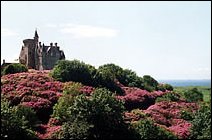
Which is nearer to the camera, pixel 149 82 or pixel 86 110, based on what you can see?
pixel 86 110

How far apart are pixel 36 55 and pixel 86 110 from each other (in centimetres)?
3903

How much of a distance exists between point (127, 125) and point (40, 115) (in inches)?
425

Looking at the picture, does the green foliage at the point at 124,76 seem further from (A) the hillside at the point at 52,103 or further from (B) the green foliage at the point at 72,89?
(B) the green foliage at the point at 72,89

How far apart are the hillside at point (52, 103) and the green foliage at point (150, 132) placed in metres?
2.41

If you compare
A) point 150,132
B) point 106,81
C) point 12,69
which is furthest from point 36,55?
point 150,132

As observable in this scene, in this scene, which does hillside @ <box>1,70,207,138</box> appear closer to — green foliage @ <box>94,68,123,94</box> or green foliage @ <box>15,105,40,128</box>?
green foliage @ <box>15,105,40,128</box>

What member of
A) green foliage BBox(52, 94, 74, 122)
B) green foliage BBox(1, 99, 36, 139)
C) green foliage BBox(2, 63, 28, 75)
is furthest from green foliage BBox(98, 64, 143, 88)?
green foliage BBox(1, 99, 36, 139)

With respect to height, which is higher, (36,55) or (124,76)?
(36,55)

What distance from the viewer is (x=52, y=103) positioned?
167 ft

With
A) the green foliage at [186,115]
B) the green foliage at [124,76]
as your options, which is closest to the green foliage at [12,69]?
the green foliage at [124,76]

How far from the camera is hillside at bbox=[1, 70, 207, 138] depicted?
156ft

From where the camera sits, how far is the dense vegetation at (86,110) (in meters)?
41.8

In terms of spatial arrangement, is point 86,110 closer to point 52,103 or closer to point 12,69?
point 52,103

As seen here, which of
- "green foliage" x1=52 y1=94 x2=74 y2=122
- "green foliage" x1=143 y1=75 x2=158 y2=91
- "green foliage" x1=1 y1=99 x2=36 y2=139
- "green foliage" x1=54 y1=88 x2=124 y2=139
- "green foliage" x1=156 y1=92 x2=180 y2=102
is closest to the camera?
"green foliage" x1=1 y1=99 x2=36 y2=139
